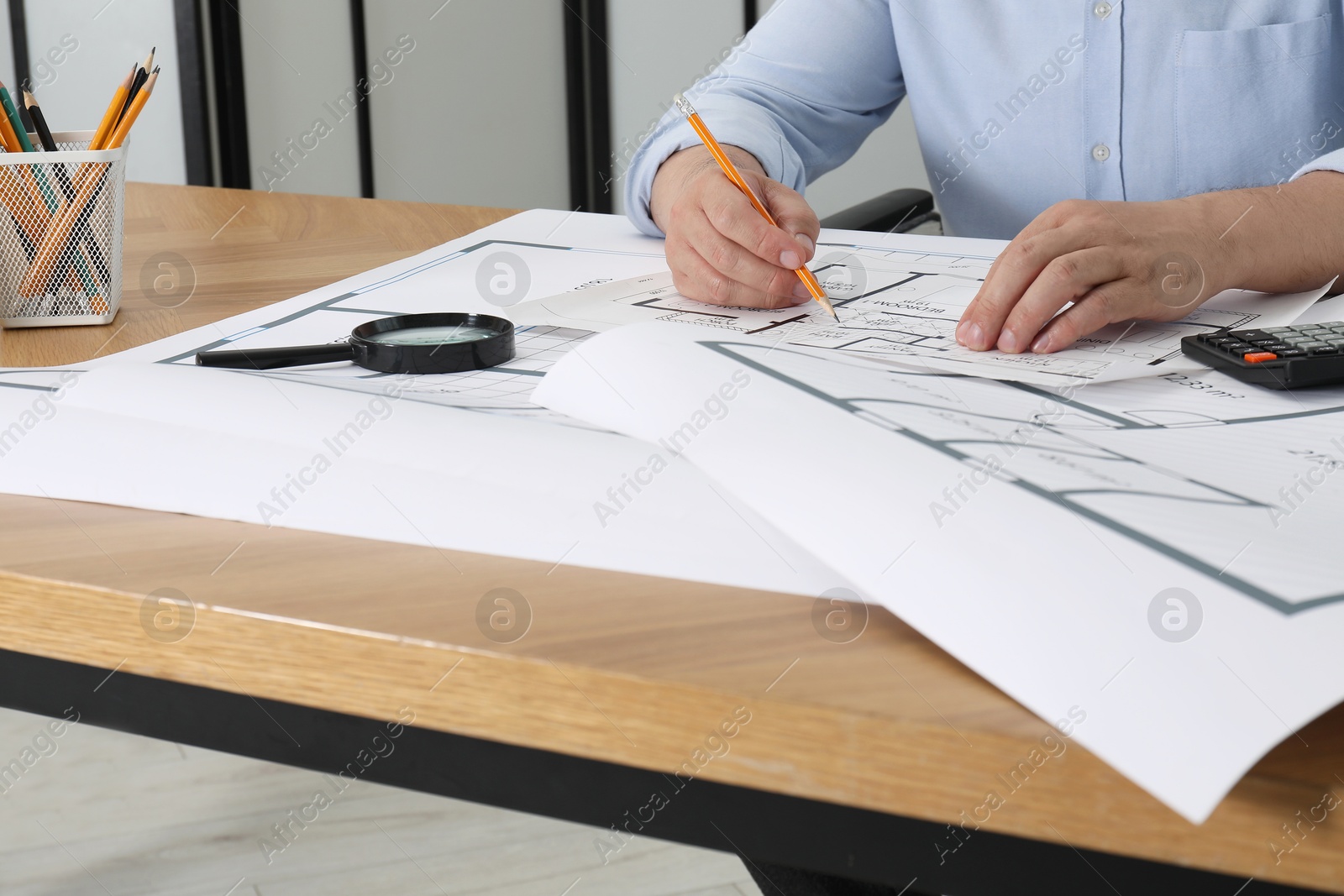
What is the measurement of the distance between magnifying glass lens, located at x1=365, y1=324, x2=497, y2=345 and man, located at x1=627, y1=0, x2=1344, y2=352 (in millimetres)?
205

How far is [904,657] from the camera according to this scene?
31 cm

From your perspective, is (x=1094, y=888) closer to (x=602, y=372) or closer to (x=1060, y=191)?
(x=602, y=372)

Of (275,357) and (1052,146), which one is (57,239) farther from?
(1052,146)

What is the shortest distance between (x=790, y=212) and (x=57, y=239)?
517mm

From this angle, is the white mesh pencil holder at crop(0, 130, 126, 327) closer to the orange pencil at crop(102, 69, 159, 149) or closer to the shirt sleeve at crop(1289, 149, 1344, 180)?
the orange pencil at crop(102, 69, 159, 149)

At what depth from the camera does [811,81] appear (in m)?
1.24

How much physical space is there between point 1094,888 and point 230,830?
50.0 inches

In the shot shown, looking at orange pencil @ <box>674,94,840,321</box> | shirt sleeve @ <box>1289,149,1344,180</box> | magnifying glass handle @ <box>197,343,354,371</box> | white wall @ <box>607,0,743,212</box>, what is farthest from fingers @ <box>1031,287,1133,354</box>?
white wall @ <box>607,0,743,212</box>

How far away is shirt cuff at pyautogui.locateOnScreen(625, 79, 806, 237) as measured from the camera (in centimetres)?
102

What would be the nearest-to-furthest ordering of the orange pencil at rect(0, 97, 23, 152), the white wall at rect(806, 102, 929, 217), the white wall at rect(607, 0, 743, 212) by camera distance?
the orange pencil at rect(0, 97, 23, 152) → the white wall at rect(806, 102, 929, 217) → the white wall at rect(607, 0, 743, 212)

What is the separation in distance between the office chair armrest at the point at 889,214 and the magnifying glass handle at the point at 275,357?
60cm

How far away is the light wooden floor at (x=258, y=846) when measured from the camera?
1216 mm

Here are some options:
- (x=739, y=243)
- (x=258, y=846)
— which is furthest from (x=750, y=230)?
(x=258, y=846)

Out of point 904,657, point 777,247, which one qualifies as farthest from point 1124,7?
point 904,657
